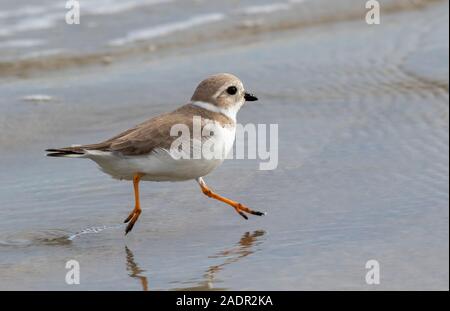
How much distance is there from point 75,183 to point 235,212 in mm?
1358

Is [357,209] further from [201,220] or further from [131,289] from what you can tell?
[131,289]

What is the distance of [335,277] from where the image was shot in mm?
5492

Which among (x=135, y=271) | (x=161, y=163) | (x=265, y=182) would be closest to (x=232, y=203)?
(x=161, y=163)

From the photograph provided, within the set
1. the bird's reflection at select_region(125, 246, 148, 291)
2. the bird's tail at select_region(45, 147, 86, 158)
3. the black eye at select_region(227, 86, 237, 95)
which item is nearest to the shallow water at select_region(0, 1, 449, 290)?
the bird's reflection at select_region(125, 246, 148, 291)

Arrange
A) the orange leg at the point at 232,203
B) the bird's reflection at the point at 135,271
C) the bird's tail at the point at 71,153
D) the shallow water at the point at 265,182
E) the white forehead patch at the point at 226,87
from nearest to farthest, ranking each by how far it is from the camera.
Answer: the bird's reflection at the point at 135,271, the shallow water at the point at 265,182, the bird's tail at the point at 71,153, the orange leg at the point at 232,203, the white forehead patch at the point at 226,87

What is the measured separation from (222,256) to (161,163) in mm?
779

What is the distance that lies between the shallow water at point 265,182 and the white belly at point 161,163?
40 cm

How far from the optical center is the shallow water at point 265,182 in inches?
224

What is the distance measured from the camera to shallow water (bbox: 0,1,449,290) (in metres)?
5.68

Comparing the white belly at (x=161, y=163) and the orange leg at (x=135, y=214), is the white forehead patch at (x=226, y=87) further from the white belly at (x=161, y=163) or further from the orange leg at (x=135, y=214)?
the orange leg at (x=135, y=214)

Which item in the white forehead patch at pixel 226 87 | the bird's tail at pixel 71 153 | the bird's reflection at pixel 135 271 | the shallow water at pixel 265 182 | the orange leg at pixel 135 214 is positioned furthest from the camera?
the white forehead patch at pixel 226 87

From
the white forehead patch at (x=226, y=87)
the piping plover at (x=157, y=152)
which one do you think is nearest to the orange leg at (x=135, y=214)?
the piping plover at (x=157, y=152)

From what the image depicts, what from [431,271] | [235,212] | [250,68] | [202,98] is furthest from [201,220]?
[250,68]

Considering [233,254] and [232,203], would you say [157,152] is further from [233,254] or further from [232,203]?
[233,254]
